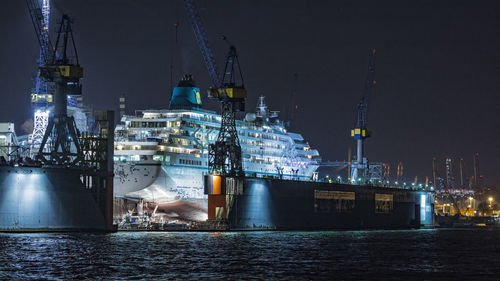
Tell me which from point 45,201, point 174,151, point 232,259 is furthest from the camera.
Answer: point 174,151

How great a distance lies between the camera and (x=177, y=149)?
10194cm

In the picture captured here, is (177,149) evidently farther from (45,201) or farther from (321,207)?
(45,201)

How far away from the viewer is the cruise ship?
323ft

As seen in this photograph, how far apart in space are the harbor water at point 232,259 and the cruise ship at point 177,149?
16.0 m

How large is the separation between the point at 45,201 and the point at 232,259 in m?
27.3

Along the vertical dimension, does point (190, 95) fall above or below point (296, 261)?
above

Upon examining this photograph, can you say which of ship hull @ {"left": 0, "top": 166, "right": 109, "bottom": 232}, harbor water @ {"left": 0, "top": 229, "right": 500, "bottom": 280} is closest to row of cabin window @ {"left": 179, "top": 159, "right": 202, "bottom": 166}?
ship hull @ {"left": 0, "top": 166, "right": 109, "bottom": 232}

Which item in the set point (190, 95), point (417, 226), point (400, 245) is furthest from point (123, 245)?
point (417, 226)

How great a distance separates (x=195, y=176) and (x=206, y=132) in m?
Answer: 7.46

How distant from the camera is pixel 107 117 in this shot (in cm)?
8619

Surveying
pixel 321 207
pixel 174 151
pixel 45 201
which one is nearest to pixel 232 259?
pixel 45 201

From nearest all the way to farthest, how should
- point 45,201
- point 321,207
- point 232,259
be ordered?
1. point 232,259
2. point 45,201
3. point 321,207

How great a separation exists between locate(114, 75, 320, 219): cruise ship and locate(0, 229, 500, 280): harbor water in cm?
1605

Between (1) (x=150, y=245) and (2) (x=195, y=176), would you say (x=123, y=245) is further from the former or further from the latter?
(2) (x=195, y=176)
